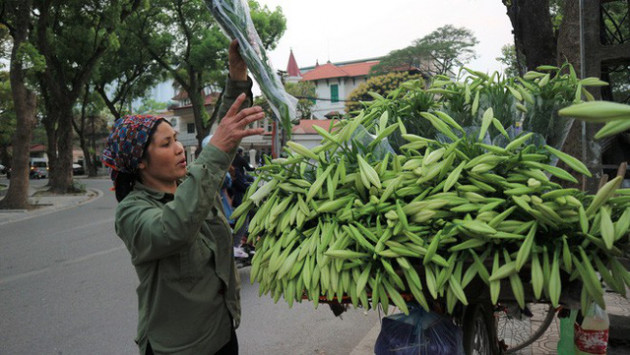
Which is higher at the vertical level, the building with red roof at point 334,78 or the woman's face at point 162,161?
the building with red roof at point 334,78

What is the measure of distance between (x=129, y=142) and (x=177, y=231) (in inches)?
19.1

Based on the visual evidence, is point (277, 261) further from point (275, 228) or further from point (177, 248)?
point (177, 248)

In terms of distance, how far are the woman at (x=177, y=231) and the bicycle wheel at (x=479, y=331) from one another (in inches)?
38.9

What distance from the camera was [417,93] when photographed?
219 centimetres

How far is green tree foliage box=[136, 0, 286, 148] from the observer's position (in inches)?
938

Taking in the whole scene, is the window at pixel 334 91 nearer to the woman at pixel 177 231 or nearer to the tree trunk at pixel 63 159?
the tree trunk at pixel 63 159

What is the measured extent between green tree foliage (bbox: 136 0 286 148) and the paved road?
18500mm

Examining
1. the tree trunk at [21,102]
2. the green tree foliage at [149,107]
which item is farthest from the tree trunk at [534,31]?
the green tree foliage at [149,107]

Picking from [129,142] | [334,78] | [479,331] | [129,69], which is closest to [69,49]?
[129,69]

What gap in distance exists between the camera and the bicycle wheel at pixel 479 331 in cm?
207

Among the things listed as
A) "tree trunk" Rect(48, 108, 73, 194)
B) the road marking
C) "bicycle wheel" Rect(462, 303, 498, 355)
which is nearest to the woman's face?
"bicycle wheel" Rect(462, 303, 498, 355)

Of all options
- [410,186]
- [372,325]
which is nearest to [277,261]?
[410,186]

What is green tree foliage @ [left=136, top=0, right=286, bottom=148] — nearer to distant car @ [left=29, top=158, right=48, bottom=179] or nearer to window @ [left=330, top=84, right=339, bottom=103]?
distant car @ [left=29, top=158, right=48, bottom=179]

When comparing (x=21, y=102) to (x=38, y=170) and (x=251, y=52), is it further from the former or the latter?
(x=38, y=170)
